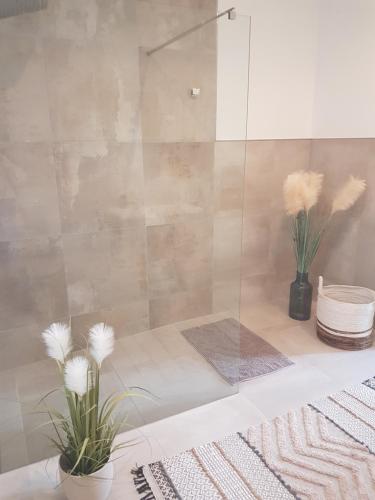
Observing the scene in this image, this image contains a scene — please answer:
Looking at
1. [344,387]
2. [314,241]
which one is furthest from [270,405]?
[314,241]

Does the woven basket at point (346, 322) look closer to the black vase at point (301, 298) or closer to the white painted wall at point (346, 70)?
the black vase at point (301, 298)

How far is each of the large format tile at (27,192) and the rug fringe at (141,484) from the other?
4.06ft

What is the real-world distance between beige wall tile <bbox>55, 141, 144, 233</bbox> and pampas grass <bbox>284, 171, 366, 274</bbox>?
99cm

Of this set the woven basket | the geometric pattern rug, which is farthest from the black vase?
the geometric pattern rug

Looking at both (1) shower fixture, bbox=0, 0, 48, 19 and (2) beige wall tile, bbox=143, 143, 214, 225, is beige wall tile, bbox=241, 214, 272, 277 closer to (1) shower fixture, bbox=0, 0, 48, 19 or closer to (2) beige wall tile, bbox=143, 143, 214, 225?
(2) beige wall tile, bbox=143, 143, 214, 225

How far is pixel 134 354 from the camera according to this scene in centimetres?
218

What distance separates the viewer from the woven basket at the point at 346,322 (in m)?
2.30

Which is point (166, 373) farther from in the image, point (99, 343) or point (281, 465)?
point (99, 343)

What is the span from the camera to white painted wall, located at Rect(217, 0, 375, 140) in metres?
2.38

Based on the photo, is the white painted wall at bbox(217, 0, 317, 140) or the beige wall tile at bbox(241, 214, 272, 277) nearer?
the white painted wall at bbox(217, 0, 317, 140)

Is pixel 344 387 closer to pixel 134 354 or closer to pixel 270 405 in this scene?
pixel 270 405

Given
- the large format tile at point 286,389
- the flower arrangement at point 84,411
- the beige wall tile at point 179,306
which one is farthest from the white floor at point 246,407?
the beige wall tile at point 179,306

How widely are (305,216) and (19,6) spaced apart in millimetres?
1941

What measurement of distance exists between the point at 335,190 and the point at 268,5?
1.28 meters
